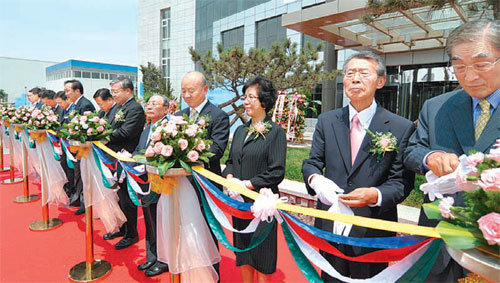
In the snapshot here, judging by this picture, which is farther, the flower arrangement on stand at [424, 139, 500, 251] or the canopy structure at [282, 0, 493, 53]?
the canopy structure at [282, 0, 493, 53]

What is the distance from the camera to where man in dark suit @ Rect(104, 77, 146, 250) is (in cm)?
328

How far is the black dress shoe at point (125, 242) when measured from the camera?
3.23m

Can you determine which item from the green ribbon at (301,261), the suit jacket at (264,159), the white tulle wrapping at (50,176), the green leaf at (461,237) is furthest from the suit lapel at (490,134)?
the white tulle wrapping at (50,176)

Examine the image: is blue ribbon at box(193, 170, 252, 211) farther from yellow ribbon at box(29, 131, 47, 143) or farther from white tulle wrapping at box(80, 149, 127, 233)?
yellow ribbon at box(29, 131, 47, 143)

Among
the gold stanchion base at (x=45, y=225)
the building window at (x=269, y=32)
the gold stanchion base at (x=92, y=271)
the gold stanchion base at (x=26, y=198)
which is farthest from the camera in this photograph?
the building window at (x=269, y=32)

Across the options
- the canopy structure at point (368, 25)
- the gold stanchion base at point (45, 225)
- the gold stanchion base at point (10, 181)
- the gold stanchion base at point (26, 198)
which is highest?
the canopy structure at point (368, 25)

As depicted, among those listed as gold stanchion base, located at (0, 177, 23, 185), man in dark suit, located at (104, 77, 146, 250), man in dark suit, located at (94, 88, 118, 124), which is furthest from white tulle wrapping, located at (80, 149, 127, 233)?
gold stanchion base, located at (0, 177, 23, 185)

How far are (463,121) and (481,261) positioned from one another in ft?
2.13

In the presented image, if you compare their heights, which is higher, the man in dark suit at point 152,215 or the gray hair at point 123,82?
the gray hair at point 123,82

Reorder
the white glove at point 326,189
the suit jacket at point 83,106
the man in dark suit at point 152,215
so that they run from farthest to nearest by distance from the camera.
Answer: the suit jacket at point 83,106, the man in dark suit at point 152,215, the white glove at point 326,189

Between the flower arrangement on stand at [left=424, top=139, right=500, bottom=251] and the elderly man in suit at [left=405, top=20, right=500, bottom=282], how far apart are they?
21cm

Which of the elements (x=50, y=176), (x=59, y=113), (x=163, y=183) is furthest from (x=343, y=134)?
(x=59, y=113)

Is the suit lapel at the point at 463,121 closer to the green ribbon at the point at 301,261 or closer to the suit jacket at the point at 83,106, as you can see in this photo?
the green ribbon at the point at 301,261

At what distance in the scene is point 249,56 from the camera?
26.2 ft
